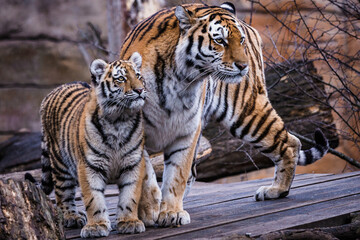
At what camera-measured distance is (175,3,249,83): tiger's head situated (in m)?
3.31

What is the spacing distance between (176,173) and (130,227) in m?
0.58

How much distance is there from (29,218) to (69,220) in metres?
1.05

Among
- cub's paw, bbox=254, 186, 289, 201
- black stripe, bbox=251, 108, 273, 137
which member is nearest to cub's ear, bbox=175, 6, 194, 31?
black stripe, bbox=251, 108, 273, 137

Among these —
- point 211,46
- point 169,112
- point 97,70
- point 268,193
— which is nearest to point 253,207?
point 268,193

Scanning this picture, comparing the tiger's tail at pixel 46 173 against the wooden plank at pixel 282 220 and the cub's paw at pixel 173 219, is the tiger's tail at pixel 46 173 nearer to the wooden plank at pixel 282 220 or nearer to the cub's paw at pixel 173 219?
the cub's paw at pixel 173 219

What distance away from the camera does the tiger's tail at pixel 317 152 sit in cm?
448

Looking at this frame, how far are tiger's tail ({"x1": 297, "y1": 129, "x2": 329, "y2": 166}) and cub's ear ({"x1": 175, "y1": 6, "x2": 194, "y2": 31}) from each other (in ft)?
5.46

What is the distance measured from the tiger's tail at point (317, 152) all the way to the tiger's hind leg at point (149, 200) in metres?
1.54

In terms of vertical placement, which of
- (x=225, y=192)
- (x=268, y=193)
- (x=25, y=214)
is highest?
(x=25, y=214)

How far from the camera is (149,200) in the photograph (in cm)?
343

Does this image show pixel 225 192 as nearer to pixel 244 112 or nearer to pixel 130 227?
pixel 244 112

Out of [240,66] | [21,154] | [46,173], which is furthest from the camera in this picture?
[21,154]

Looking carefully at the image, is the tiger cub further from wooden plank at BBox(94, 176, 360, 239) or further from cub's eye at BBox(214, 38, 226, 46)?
cub's eye at BBox(214, 38, 226, 46)

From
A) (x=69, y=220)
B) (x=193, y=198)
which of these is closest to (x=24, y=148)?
(x=193, y=198)
